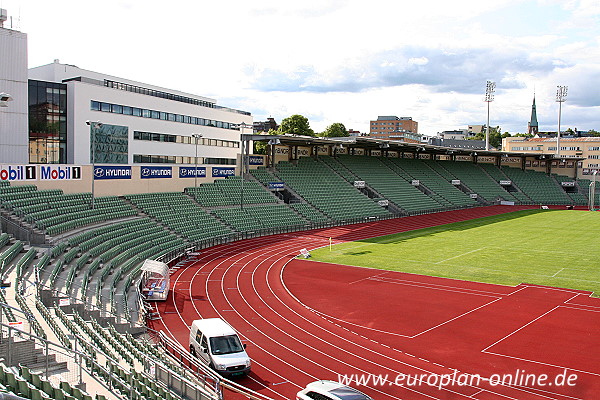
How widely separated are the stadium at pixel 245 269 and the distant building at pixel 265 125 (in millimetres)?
70132

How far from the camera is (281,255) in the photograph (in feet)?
133

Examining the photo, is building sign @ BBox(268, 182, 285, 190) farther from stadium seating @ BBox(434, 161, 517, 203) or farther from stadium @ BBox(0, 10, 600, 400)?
stadium seating @ BBox(434, 161, 517, 203)

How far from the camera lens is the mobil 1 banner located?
4928 cm

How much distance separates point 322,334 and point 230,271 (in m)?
12.9

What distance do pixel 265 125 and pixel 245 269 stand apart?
120901mm

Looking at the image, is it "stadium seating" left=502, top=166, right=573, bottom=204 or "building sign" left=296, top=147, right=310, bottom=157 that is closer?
"building sign" left=296, top=147, right=310, bottom=157

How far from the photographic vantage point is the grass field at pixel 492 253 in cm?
3450

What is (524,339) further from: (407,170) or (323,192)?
(407,170)

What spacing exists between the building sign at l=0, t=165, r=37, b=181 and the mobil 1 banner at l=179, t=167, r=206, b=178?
1601cm

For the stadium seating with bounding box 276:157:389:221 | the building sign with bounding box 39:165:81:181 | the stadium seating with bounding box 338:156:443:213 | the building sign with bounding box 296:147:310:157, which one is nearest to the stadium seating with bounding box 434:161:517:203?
the stadium seating with bounding box 338:156:443:213

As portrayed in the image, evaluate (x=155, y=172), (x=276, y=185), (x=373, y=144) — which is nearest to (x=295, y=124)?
(x=373, y=144)

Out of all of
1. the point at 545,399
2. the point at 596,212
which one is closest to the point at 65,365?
the point at 545,399

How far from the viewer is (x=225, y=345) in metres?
17.8

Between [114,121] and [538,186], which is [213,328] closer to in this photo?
[114,121]
